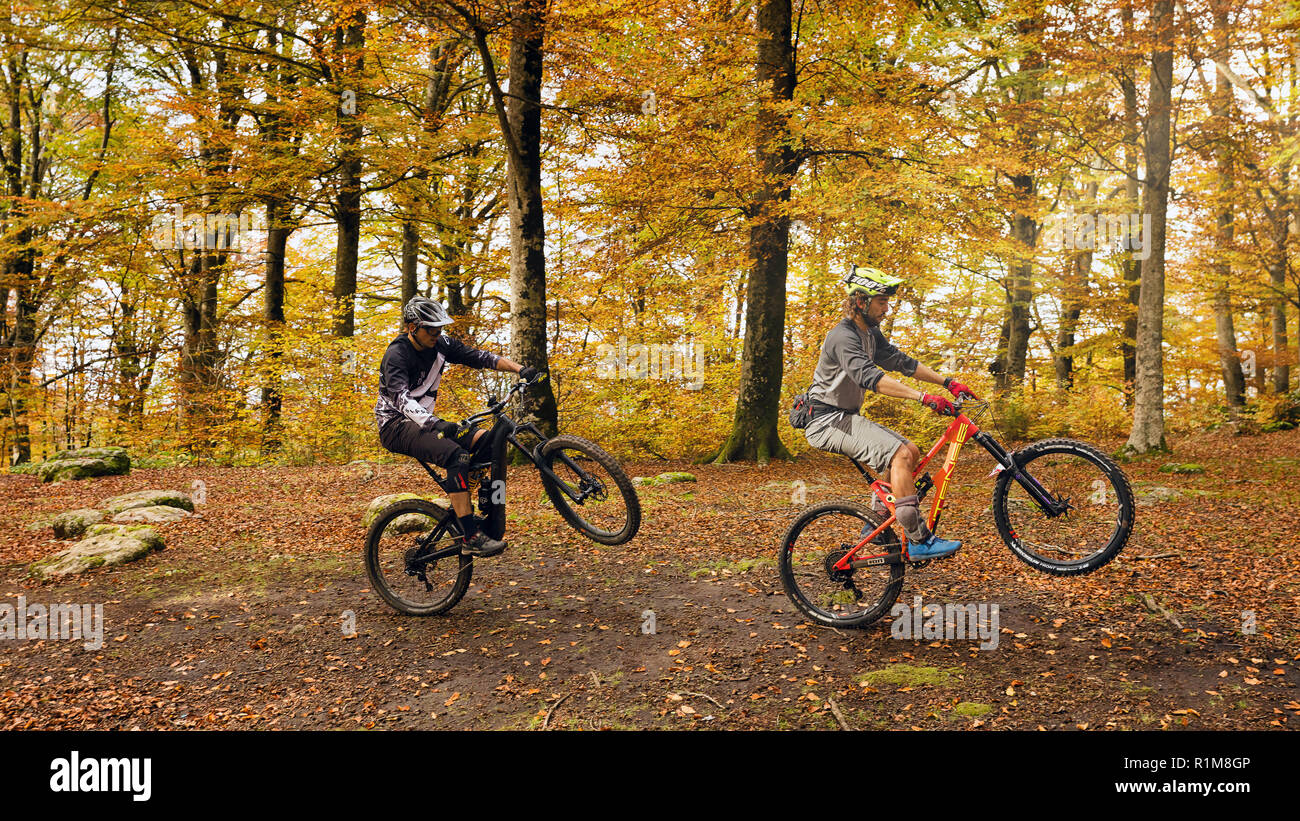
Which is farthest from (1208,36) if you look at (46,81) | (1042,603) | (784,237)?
(46,81)

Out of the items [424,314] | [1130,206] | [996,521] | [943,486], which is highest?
[1130,206]

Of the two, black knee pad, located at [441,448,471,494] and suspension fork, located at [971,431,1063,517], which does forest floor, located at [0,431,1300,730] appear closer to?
suspension fork, located at [971,431,1063,517]

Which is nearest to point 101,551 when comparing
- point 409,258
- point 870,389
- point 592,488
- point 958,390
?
point 592,488

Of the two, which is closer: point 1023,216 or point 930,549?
point 930,549

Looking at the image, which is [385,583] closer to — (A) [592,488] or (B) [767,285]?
(A) [592,488]

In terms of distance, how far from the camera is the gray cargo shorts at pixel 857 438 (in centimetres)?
485

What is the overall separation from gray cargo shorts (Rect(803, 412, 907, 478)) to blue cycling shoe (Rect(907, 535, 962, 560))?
52 centimetres

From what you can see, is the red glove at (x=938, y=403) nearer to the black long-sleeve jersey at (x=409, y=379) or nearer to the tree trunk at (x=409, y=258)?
the black long-sleeve jersey at (x=409, y=379)

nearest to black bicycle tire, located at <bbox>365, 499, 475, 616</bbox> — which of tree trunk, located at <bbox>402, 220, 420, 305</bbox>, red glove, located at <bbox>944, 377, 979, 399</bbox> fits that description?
red glove, located at <bbox>944, 377, 979, 399</bbox>

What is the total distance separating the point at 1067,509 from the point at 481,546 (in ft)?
13.6

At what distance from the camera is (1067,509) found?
4.65m

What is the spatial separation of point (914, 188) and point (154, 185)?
15252 mm

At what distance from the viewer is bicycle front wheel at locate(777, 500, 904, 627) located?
16.0 feet

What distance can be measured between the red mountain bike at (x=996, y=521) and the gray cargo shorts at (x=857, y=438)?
14cm
